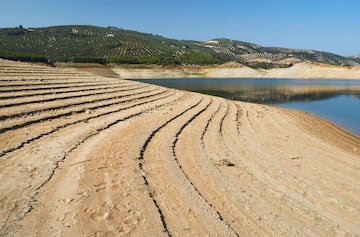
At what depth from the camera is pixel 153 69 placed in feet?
368

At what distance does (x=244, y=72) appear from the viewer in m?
133

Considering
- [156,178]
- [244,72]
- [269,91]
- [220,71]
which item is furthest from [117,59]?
[156,178]

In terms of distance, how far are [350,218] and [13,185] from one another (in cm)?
641

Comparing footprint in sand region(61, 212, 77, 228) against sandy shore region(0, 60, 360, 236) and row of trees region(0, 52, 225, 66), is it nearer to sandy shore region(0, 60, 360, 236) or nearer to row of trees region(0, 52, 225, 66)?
sandy shore region(0, 60, 360, 236)

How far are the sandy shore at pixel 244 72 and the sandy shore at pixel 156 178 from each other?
92.4m

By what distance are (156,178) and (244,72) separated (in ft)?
426

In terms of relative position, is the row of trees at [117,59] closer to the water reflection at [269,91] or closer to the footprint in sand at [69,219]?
the water reflection at [269,91]

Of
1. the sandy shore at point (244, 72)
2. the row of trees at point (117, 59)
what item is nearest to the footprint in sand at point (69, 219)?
the row of trees at point (117, 59)

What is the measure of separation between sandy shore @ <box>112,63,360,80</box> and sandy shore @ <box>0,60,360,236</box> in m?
92.4

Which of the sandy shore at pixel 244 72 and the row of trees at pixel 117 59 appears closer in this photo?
the row of trees at pixel 117 59

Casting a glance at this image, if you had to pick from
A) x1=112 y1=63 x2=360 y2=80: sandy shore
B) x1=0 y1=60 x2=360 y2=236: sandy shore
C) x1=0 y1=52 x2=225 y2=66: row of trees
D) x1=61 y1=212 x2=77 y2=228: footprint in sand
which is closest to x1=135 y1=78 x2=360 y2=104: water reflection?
x1=0 y1=60 x2=360 y2=236: sandy shore

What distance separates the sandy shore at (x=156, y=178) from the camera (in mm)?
5453

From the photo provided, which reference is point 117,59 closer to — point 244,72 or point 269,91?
point 244,72

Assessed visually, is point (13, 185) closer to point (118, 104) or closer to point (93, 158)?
point (93, 158)
